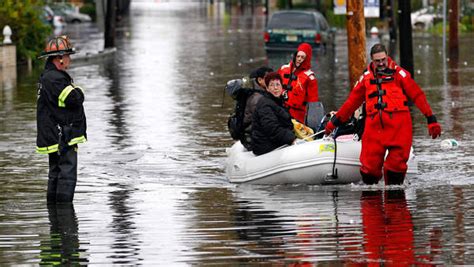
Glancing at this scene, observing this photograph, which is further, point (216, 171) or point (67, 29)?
point (67, 29)

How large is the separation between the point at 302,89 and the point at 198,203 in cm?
314

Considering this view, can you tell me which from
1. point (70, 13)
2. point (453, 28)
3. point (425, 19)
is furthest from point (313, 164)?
point (70, 13)

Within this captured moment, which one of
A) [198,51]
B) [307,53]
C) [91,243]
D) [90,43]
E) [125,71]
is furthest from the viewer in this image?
[90,43]

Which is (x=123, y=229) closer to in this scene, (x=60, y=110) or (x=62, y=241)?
(x=62, y=241)

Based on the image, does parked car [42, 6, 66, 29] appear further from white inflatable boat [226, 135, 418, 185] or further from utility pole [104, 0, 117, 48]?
white inflatable boat [226, 135, 418, 185]

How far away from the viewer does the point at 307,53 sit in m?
16.3

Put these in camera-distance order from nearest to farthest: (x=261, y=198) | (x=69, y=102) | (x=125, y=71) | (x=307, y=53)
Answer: (x=69, y=102), (x=261, y=198), (x=307, y=53), (x=125, y=71)

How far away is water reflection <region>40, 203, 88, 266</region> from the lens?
10375mm

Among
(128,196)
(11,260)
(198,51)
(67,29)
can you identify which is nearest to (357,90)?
(128,196)

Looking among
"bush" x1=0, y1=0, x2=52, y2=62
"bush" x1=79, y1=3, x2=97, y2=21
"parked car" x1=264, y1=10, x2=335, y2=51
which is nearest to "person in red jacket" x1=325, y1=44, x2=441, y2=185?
"bush" x1=0, y1=0, x2=52, y2=62

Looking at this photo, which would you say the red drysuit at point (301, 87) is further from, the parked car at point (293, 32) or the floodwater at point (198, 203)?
the parked car at point (293, 32)

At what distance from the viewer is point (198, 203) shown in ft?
45.1

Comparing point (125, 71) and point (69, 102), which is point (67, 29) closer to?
point (125, 71)

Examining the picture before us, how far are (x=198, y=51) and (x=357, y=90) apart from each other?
32.9m
